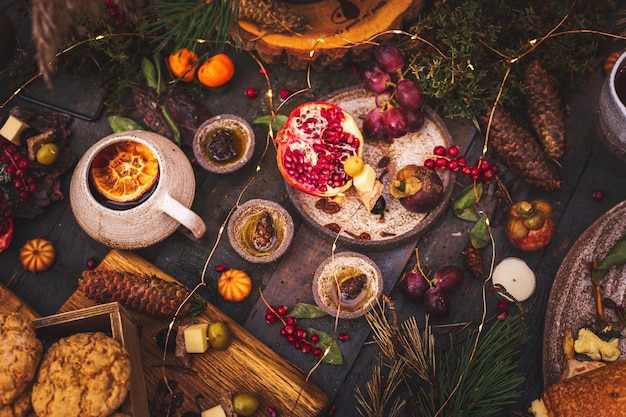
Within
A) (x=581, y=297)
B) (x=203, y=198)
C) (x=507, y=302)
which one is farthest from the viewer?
(x=203, y=198)

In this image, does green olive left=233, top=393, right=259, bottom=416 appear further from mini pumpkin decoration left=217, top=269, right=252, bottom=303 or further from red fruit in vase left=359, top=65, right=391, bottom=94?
red fruit in vase left=359, top=65, right=391, bottom=94

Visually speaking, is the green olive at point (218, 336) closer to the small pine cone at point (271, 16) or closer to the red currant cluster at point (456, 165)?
the red currant cluster at point (456, 165)

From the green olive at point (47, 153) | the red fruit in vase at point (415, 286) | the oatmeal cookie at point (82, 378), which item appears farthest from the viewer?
the green olive at point (47, 153)

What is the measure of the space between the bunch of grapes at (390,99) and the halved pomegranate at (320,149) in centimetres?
12

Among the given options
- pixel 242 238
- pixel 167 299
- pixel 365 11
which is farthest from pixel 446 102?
pixel 167 299

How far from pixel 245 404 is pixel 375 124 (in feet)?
3.15

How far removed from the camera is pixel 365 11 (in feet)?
6.85

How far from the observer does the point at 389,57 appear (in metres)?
2.06

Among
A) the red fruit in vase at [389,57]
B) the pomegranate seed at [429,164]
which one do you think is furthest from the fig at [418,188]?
the red fruit in vase at [389,57]

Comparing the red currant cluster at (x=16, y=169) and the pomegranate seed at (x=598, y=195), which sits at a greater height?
the red currant cluster at (x=16, y=169)

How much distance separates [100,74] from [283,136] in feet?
2.51

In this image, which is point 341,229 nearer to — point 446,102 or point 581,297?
point 446,102

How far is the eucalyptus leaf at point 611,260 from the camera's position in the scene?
183 cm

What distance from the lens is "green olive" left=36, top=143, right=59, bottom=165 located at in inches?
82.5
